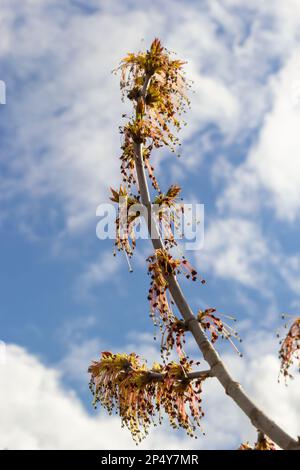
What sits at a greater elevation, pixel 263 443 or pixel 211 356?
pixel 211 356

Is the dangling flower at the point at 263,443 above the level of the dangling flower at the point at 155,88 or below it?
below

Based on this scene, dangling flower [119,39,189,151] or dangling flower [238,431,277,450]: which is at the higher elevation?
dangling flower [119,39,189,151]

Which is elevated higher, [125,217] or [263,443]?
[125,217]

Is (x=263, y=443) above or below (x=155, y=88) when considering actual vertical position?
below

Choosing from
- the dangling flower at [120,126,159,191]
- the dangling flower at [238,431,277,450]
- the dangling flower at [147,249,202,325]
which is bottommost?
the dangling flower at [238,431,277,450]

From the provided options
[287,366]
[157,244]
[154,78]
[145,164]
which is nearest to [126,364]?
[157,244]

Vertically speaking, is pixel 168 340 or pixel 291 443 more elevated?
pixel 168 340

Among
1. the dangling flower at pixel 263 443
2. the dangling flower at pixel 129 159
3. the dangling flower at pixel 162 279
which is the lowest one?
the dangling flower at pixel 263 443

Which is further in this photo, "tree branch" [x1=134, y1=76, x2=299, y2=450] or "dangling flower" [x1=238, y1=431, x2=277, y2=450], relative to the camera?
"dangling flower" [x1=238, y1=431, x2=277, y2=450]

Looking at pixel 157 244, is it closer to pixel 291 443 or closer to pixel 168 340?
pixel 168 340

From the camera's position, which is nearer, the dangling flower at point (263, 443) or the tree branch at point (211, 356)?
the tree branch at point (211, 356)

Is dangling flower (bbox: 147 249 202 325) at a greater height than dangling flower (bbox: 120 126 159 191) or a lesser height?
lesser

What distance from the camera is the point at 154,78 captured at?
53.5ft
